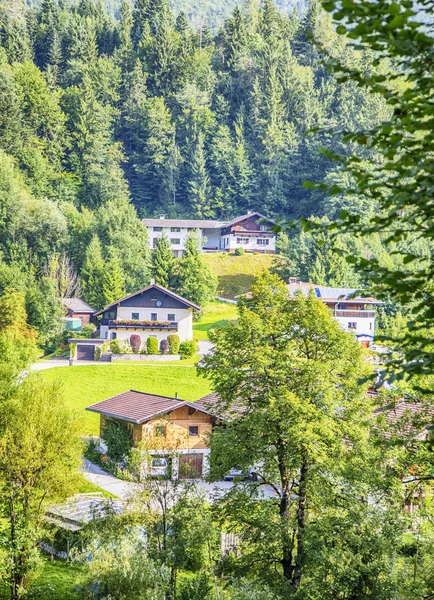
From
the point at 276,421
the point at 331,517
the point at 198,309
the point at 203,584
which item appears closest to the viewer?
the point at 203,584

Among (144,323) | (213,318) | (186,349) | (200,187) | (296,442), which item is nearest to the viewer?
(296,442)

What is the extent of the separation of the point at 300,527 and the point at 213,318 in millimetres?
49504

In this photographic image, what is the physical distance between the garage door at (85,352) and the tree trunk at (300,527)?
3708 centimetres

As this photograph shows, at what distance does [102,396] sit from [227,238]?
151ft

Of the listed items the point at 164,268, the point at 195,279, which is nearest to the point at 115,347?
the point at 195,279

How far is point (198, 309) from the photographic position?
58.8 m

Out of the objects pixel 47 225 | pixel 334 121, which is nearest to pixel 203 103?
pixel 334 121

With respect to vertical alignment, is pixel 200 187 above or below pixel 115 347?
above

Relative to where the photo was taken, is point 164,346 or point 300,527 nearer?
point 300,527

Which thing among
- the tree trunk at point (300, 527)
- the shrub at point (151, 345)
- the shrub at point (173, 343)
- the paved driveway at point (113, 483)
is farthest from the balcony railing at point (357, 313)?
the tree trunk at point (300, 527)

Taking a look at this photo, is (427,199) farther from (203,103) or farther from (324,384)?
(203,103)

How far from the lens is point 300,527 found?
18.0 meters

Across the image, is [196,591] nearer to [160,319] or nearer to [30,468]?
[30,468]

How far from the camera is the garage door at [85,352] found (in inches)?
2146
